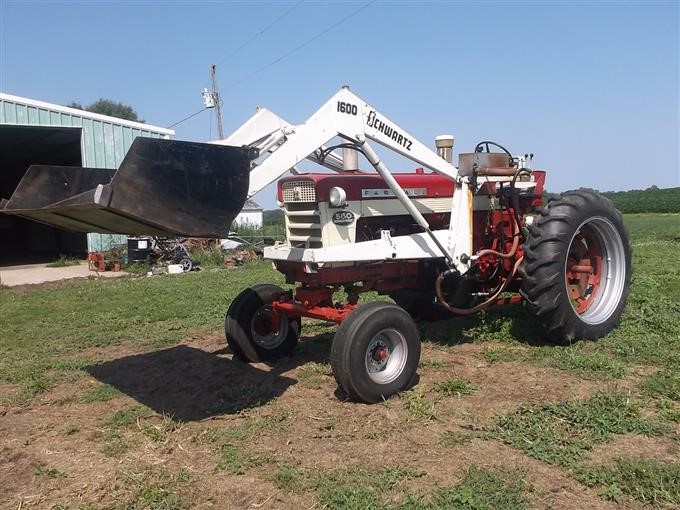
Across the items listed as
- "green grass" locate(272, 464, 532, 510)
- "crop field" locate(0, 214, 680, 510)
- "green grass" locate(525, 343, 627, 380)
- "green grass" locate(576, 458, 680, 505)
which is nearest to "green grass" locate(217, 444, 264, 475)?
"crop field" locate(0, 214, 680, 510)

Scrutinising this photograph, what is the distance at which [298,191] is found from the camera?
5.24 m

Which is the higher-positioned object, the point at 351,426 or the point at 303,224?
the point at 303,224

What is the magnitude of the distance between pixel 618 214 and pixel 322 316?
3.31 meters

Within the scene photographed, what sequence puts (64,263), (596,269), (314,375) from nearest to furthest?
1. (314,375)
2. (596,269)
3. (64,263)

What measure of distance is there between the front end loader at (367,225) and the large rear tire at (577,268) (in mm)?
14

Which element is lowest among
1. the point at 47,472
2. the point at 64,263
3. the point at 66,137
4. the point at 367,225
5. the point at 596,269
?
the point at 47,472

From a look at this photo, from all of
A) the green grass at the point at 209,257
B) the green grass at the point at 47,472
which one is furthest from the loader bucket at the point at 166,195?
the green grass at the point at 209,257

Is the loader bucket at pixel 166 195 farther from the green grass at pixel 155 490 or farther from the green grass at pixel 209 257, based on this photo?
the green grass at pixel 209 257

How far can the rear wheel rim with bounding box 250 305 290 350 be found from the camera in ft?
19.2

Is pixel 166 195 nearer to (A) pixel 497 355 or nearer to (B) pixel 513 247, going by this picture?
→ (A) pixel 497 355

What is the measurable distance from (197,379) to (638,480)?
363cm

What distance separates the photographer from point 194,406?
473 centimetres

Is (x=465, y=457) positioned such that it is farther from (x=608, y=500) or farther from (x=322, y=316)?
(x=322, y=316)

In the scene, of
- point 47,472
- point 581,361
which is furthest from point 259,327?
point 581,361
